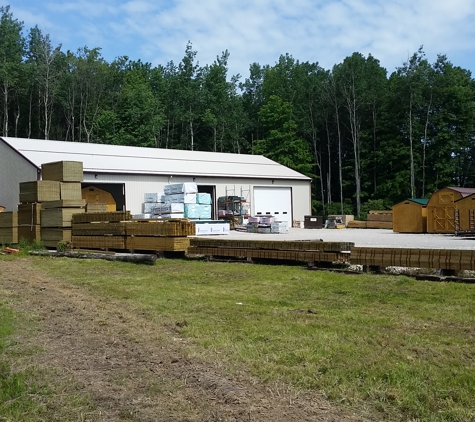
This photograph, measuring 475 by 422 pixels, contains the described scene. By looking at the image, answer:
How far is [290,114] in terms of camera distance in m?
61.2

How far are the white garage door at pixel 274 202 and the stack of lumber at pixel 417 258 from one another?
1048 inches

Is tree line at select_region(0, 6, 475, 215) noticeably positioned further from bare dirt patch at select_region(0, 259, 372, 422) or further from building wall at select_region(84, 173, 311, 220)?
bare dirt patch at select_region(0, 259, 372, 422)

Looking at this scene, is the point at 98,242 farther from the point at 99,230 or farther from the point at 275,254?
the point at 275,254

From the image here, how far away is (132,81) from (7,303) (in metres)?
62.5

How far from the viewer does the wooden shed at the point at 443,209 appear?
27.1 m

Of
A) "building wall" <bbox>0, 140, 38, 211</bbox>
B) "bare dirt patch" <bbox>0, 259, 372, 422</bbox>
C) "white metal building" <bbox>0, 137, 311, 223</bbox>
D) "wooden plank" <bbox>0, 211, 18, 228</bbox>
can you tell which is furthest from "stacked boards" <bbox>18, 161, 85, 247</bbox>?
"bare dirt patch" <bbox>0, 259, 372, 422</bbox>

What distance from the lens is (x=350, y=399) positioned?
432cm

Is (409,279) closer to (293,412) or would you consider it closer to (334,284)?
(334,284)

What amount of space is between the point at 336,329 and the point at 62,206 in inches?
603

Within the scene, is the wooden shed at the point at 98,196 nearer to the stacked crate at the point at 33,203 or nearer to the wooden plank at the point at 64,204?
the stacked crate at the point at 33,203

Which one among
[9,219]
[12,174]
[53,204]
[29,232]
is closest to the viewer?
[53,204]

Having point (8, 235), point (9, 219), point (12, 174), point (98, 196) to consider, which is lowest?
point (8, 235)

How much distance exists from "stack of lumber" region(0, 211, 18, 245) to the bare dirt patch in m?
15.2

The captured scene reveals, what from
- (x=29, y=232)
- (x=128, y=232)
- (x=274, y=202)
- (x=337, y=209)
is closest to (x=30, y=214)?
(x=29, y=232)
